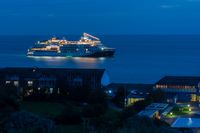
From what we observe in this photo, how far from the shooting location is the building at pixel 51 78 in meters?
13.3

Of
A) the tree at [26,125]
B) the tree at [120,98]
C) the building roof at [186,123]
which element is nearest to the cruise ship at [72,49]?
the tree at [120,98]

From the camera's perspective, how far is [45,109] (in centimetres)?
1036

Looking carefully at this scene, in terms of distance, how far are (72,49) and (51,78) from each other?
793 inches

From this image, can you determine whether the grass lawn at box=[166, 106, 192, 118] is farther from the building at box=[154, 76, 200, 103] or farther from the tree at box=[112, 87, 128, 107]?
the tree at box=[112, 87, 128, 107]

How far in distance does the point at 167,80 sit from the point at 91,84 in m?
1.83

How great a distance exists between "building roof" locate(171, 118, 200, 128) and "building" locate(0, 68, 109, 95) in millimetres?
4944

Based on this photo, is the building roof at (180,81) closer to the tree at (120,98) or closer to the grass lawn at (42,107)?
the tree at (120,98)

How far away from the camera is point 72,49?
33.7 metres

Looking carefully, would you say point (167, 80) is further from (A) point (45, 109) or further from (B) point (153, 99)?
(A) point (45, 109)

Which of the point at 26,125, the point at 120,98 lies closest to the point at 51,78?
the point at 120,98

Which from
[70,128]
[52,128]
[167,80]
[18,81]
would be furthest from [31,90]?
[52,128]


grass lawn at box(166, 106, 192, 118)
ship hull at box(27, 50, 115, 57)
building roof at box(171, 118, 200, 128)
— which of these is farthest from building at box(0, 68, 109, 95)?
ship hull at box(27, 50, 115, 57)

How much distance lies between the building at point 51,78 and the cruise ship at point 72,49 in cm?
1849

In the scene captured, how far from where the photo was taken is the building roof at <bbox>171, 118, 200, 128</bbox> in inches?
297
